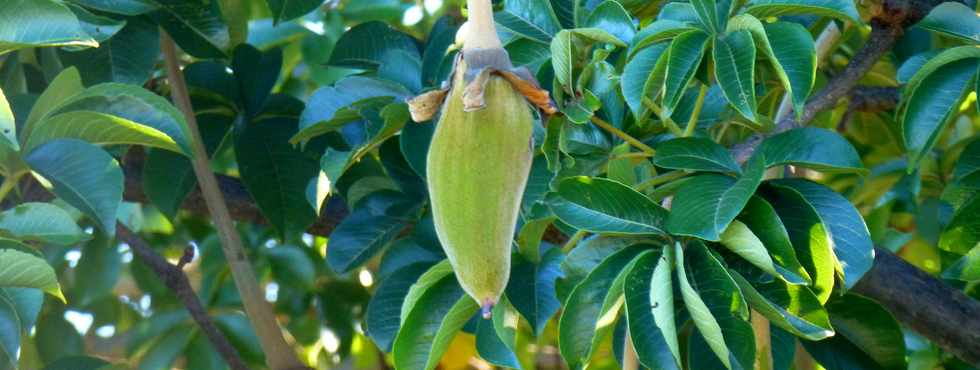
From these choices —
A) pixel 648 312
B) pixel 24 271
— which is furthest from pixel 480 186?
pixel 24 271

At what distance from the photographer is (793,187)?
1020mm

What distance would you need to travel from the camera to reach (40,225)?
113 centimetres

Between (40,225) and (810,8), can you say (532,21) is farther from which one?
(40,225)

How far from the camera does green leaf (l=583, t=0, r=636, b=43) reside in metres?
1.03

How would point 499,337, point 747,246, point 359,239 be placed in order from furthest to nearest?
A: point 359,239, point 499,337, point 747,246

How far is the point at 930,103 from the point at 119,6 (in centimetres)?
79

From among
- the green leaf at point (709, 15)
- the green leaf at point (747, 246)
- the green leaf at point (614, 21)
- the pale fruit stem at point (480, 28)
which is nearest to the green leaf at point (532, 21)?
the green leaf at point (614, 21)

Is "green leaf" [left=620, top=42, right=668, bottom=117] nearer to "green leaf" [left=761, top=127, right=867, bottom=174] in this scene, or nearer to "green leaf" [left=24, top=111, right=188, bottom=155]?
"green leaf" [left=761, top=127, right=867, bottom=174]

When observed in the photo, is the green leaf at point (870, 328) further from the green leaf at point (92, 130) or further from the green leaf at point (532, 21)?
the green leaf at point (92, 130)

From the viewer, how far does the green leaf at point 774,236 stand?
92cm

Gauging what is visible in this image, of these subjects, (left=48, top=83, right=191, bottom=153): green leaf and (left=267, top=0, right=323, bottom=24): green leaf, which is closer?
(left=48, top=83, right=191, bottom=153): green leaf

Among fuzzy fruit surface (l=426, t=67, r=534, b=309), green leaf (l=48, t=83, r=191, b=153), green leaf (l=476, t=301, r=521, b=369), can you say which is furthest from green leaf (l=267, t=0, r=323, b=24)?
fuzzy fruit surface (l=426, t=67, r=534, b=309)

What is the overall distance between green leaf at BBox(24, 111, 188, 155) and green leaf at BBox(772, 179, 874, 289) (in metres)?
0.53

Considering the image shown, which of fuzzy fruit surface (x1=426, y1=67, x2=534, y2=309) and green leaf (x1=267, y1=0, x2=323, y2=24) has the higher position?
fuzzy fruit surface (x1=426, y1=67, x2=534, y2=309)
